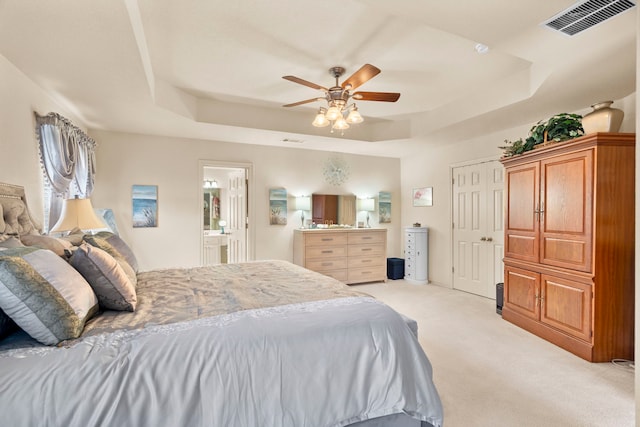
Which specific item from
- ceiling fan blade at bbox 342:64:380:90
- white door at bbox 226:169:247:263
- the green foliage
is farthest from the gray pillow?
the green foliage

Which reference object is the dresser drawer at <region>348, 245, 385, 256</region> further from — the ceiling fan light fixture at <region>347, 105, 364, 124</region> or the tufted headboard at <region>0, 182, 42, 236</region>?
the tufted headboard at <region>0, 182, 42, 236</region>

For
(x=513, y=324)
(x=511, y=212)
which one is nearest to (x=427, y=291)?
(x=513, y=324)

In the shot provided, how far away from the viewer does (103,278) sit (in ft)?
5.35

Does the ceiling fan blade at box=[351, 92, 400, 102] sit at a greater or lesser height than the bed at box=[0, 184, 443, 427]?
greater

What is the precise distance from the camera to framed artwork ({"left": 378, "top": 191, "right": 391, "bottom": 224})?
612 centimetres

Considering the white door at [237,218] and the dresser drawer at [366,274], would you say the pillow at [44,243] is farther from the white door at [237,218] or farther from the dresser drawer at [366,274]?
the dresser drawer at [366,274]

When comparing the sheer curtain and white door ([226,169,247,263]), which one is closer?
the sheer curtain

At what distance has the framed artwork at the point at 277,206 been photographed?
5320mm

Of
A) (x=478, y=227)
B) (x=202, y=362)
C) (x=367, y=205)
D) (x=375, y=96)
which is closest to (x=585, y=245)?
(x=478, y=227)

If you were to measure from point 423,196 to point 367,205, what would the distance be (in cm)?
101

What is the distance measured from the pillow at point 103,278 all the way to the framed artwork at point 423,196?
495 centimetres

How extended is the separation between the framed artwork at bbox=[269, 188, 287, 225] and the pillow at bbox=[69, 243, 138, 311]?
3.66m

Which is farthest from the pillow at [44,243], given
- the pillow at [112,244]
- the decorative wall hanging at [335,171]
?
the decorative wall hanging at [335,171]

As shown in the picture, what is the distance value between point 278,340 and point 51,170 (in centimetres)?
279
